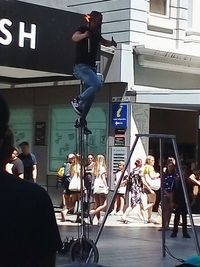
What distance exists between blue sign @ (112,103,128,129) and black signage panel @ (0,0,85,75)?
362 centimetres

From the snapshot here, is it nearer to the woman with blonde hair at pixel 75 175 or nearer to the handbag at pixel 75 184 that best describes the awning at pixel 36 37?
the woman with blonde hair at pixel 75 175

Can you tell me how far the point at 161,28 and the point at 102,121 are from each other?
137 inches

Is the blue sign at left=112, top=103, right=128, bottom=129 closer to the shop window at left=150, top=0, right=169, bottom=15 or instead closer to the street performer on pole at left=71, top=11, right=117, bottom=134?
the shop window at left=150, top=0, right=169, bottom=15

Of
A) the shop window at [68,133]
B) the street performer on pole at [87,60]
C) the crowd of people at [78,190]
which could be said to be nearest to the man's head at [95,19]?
the street performer on pole at [87,60]

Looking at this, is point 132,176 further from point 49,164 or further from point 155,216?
point 49,164

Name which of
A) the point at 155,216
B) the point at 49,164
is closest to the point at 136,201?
the point at 155,216

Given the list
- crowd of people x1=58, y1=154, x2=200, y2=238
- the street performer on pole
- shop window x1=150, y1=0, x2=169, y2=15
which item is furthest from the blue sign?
the street performer on pole

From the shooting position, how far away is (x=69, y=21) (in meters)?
17.1

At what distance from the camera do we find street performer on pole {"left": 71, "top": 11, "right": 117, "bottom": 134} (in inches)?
346

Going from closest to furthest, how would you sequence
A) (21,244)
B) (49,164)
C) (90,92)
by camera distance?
(21,244) → (90,92) → (49,164)

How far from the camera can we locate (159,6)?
22.1 metres

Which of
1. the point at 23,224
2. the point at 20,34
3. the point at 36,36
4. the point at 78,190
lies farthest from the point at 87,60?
the point at 78,190

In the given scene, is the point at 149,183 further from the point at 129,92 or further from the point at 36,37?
the point at 36,37

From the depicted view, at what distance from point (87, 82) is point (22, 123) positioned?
15100mm
